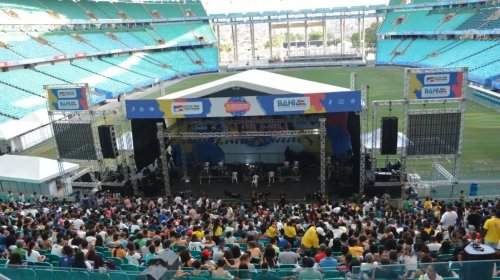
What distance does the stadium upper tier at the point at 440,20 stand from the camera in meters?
48.1

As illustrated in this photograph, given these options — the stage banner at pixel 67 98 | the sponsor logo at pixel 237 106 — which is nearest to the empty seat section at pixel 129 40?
the stage banner at pixel 67 98

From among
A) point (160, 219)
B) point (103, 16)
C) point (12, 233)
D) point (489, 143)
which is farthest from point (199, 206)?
point (103, 16)

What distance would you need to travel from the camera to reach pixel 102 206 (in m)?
14.9

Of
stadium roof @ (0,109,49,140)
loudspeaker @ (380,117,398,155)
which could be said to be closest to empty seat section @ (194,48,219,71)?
stadium roof @ (0,109,49,140)

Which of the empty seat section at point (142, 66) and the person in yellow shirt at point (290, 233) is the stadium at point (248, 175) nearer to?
the person in yellow shirt at point (290, 233)

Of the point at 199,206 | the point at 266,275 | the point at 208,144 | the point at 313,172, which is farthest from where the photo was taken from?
the point at 208,144

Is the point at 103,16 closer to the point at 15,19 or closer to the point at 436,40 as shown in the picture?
the point at 15,19

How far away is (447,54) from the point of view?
50.2m

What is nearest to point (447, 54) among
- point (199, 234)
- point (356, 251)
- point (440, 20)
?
point (440, 20)

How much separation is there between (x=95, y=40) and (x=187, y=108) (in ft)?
143

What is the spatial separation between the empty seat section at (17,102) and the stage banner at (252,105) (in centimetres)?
1819

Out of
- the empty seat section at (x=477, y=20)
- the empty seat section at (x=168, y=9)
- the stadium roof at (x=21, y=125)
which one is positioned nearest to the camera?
the stadium roof at (x=21, y=125)

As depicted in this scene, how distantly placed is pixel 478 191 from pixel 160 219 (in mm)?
11513

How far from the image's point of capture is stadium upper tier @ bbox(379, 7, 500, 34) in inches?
1892
